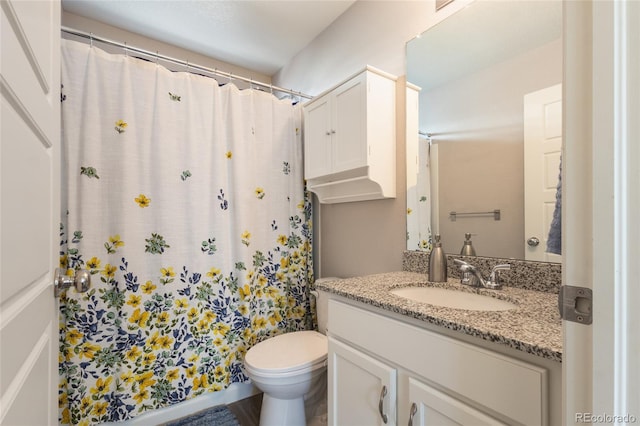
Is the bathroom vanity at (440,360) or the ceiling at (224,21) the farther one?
the ceiling at (224,21)

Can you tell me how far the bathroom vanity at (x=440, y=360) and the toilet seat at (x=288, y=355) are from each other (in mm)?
295

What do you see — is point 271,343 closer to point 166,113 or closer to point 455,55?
point 166,113

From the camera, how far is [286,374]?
141 cm

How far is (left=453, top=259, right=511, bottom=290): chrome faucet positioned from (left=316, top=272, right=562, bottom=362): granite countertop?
0.12ft

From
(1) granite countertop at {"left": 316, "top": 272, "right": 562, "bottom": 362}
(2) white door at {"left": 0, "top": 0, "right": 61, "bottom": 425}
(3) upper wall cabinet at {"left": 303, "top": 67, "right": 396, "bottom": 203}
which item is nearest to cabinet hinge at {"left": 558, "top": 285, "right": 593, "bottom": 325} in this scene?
(1) granite countertop at {"left": 316, "top": 272, "right": 562, "bottom": 362}

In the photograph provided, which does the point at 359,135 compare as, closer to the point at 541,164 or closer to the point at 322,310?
the point at 541,164

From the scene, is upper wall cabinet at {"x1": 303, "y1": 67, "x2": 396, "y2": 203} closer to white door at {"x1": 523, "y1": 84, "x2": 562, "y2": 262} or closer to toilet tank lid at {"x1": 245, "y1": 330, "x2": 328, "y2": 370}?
white door at {"x1": 523, "y1": 84, "x2": 562, "y2": 262}

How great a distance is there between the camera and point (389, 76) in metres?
1.57

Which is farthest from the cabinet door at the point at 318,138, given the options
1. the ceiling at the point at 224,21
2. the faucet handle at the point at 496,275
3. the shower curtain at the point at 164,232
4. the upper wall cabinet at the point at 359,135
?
the faucet handle at the point at 496,275

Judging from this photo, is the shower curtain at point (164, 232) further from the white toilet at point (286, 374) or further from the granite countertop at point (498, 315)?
the granite countertop at point (498, 315)

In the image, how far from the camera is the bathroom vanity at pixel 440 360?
2.15 feet

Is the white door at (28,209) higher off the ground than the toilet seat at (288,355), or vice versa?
the white door at (28,209)

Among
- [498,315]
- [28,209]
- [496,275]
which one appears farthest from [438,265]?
[28,209]

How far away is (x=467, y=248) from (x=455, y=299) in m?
0.28
